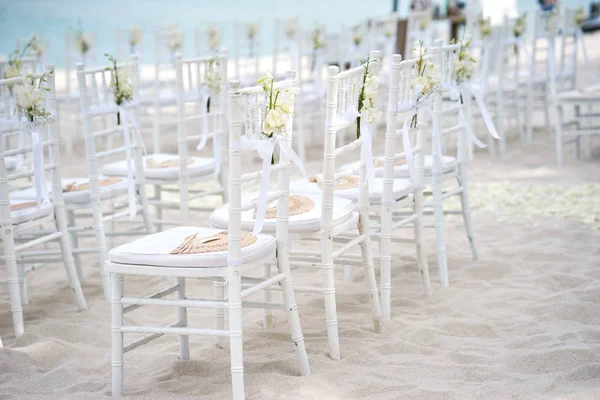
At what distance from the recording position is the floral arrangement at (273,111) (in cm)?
246

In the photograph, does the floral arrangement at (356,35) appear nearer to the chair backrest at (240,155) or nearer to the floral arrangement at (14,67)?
the floral arrangement at (14,67)

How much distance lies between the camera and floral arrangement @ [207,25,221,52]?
24.3 feet

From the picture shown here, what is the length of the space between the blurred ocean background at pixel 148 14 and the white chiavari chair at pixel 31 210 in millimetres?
10103

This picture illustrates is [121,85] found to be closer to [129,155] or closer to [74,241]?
[129,155]

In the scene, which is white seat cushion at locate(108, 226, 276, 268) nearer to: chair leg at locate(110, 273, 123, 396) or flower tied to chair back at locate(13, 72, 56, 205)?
chair leg at locate(110, 273, 123, 396)

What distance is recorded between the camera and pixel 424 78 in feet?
10.9

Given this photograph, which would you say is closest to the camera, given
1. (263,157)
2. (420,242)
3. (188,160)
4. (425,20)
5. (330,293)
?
(263,157)

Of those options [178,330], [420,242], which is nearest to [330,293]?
[178,330]

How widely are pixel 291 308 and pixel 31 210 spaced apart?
130 centimetres

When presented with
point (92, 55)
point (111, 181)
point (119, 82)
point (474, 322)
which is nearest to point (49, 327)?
point (111, 181)

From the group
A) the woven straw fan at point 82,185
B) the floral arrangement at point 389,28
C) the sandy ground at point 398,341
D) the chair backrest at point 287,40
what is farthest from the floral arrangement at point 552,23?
the woven straw fan at point 82,185

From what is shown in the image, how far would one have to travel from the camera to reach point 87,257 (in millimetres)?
4508

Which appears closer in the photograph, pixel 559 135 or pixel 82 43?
pixel 559 135

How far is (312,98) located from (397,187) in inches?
154
